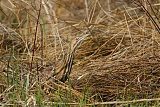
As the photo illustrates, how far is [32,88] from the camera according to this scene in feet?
11.4

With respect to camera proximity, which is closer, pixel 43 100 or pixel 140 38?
pixel 43 100

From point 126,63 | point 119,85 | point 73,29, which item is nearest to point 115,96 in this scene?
point 119,85

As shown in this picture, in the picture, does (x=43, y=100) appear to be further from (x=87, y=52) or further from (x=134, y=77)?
(x=87, y=52)

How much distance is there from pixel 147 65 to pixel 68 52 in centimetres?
66

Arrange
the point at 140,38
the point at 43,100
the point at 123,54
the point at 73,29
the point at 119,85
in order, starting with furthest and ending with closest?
the point at 73,29 → the point at 140,38 → the point at 123,54 → the point at 119,85 → the point at 43,100

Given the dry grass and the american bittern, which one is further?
the american bittern

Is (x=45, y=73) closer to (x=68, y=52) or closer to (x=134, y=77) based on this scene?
(x=68, y=52)

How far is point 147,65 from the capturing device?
12.8 ft

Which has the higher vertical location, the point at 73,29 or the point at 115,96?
the point at 73,29

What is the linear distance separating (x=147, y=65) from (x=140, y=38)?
1.77 feet

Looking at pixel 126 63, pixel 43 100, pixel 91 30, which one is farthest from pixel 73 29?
pixel 43 100

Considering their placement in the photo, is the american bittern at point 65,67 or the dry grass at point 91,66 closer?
the dry grass at point 91,66

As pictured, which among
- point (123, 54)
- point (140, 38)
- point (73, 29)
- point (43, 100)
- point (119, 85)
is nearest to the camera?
point (43, 100)

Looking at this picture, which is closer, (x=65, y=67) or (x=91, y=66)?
(x=65, y=67)
